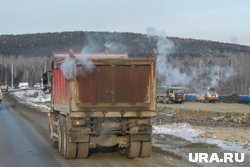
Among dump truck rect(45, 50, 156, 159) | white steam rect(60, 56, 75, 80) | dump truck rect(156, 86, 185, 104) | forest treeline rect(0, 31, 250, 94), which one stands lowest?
dump truck rect(156, 86, 185, 104)

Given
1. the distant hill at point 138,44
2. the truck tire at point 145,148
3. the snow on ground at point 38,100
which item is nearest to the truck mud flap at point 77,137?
the truck tire at point 145,148

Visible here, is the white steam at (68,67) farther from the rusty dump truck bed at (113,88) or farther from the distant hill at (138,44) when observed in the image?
the distant hill at (138,44)

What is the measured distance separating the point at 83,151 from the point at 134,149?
1459 millimetres

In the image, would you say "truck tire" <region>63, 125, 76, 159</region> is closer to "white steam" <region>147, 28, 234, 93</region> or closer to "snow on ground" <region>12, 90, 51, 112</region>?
"white steam" <region>147, 28, 234, 93</region>

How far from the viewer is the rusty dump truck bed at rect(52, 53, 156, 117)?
14.4 m

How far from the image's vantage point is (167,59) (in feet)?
62.0

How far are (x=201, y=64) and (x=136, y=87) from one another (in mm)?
15617

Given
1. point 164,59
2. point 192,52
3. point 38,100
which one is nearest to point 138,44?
point 164,59

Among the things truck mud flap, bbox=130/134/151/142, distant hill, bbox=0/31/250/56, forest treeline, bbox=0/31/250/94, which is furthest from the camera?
forest treeline, bbox=0/31/250/94

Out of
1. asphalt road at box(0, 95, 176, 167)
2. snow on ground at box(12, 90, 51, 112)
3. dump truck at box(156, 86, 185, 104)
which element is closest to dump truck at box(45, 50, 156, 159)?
asphalt road at box(0, 95, 176, 167)

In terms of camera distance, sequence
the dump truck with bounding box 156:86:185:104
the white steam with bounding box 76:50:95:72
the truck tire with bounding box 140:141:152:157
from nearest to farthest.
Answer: the white steam with bounding box 76:50:95:72 → the truck tire with bounding box 140:141:152:157 → the dump truck with bounding box 156:86:185:104

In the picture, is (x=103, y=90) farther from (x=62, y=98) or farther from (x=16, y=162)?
(x=16, y=162)

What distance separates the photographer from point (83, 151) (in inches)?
581

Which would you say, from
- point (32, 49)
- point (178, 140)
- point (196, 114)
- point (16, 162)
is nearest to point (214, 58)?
point (196, 114)
